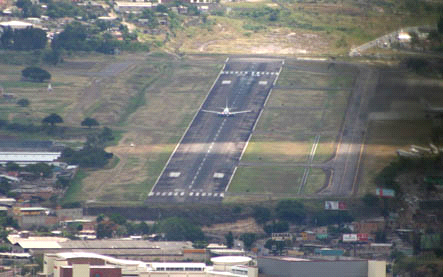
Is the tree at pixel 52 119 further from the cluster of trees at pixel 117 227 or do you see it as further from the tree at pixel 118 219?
the cluster of trees at pixel 117 227

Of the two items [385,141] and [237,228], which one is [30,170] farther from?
[385,141]

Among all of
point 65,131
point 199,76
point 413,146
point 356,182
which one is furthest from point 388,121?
point 199,76

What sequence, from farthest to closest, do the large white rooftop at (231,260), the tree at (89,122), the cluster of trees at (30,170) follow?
the tree at (89,122), the cluster of trees at (30,170), the large white rooftop at (231,260)

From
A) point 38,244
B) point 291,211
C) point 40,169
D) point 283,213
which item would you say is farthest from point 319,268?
point 40,169

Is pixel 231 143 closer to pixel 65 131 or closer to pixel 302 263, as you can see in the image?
pixel 65 131

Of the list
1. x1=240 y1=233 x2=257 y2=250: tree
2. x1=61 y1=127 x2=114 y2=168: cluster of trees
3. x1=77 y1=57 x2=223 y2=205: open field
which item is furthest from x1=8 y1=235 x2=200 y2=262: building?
x1=61 y1=127 x2=114 y2=168: cluster of trees

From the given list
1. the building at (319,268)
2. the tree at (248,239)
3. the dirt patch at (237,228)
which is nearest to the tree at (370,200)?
the dirt patch at (237,228)
